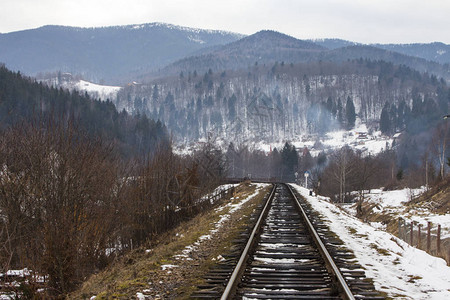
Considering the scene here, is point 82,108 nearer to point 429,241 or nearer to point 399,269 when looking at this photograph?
point 429,241

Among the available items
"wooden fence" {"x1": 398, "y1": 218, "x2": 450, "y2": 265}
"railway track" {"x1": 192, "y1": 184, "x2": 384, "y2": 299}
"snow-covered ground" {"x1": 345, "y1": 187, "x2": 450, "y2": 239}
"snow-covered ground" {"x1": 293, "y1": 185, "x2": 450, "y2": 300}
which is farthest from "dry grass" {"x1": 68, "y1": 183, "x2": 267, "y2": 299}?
"snow-covered ground" {"x1": 345, "y1": 187, "x2": 450, "y2": 239}

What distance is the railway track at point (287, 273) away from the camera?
20.1 ft

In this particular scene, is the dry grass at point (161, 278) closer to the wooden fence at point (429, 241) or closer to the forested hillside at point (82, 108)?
the wooden fence at point (429, 241)

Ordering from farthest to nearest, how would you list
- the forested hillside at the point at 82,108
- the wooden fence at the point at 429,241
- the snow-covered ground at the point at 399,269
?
the forested hillside at the point at 82,108 → the wooden fence at the point at 429,241 → the snow-covered ground at the point at 399,269

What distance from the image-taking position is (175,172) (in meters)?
25.3

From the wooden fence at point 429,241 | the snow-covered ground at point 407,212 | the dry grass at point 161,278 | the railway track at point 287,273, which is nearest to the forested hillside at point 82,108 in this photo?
the snow-covered ground at point 407,212

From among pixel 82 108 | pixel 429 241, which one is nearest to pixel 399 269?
pixel 429 241

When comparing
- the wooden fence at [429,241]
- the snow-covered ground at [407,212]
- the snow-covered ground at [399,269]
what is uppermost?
the snow-covered ground at [399,269]

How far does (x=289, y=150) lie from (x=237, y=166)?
61.0 feet

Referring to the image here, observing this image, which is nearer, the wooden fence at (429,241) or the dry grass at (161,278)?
the dry grass at (161,278)

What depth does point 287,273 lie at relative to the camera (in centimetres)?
732

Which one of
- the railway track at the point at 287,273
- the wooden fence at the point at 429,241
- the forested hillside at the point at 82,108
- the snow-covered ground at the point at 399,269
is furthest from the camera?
the forested hillside at the point at 82,108

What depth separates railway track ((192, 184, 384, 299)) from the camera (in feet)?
20.1

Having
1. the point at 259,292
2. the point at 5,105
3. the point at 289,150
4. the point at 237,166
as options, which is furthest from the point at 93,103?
the point at 259,292
